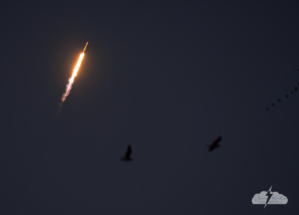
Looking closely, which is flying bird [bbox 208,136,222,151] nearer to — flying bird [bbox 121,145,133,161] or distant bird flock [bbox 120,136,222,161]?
distant bird flock [bbox 120,136,222,161]

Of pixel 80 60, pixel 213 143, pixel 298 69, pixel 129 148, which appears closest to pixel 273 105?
pixel 298 69

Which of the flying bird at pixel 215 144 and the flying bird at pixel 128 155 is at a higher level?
the flying bird at pixel 215 144

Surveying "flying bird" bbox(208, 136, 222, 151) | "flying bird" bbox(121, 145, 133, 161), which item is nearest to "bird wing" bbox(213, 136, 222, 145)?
"flying bird" bbox(208, 136, 222, 151)

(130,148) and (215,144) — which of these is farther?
(215,144)

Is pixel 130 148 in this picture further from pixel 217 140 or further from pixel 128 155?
pixel 217 140

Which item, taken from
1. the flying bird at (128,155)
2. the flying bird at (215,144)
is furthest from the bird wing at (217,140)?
the flying bird at (128,155)

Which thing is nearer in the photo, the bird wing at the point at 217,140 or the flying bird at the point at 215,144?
the flying bird at the point at 215,144

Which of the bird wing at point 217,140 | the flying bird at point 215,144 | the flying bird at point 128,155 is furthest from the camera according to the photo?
the bird wing at point 217,140

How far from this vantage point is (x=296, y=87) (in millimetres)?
47406

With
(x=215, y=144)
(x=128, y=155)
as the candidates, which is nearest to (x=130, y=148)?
(x=128, y=155)

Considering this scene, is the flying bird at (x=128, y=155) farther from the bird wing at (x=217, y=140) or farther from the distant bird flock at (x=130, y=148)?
the bird wing at (x=217, y=140)

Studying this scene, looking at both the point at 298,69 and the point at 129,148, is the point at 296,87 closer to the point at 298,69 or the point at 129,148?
the point at 298,69

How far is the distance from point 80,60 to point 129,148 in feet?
115

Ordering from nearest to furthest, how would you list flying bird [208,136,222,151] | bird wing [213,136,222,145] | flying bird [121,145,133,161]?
1. flying bird [121,145,133,161]
2. flying bird [208,136,222,151]
3. bird wing [213,136,222,145]
